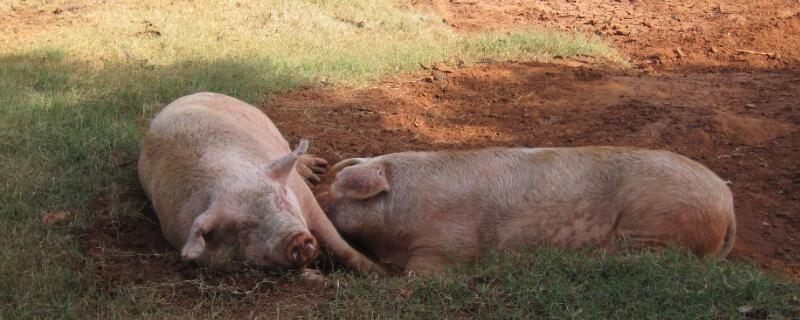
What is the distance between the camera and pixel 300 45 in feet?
29.9

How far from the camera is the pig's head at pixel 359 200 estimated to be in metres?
4.94

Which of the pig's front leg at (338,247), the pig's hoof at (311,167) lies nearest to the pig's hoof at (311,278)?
the pig's front leg at (338,247)

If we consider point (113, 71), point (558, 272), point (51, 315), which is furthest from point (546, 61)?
point (51, 315)

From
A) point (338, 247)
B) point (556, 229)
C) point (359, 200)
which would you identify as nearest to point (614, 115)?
point (556, 229)

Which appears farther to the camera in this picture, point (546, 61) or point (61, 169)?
point (546, 61)

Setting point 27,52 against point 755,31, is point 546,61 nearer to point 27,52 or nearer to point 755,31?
point 755,31

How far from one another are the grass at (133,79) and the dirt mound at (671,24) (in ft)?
2.15

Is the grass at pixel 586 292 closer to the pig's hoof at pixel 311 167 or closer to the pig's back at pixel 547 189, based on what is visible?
the pig's back at pixel 547 189

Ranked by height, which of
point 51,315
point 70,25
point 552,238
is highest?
point 552,238

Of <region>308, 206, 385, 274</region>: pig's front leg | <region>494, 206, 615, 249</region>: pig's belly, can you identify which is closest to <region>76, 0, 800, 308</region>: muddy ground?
<region>308, 206, 385, 274</region>: pig's front leg

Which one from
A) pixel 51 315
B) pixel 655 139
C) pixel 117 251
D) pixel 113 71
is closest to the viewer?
pixel 51 315

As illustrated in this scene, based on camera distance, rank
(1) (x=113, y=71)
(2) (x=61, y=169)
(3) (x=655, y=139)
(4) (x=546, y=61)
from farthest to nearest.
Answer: (4) (x=546, y=61), (1) (x=113, y=71), (3) (x=655, y=139), (2) (x=61, y=169)

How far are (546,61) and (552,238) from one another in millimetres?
4651

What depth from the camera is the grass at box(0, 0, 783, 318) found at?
4.04 metres
